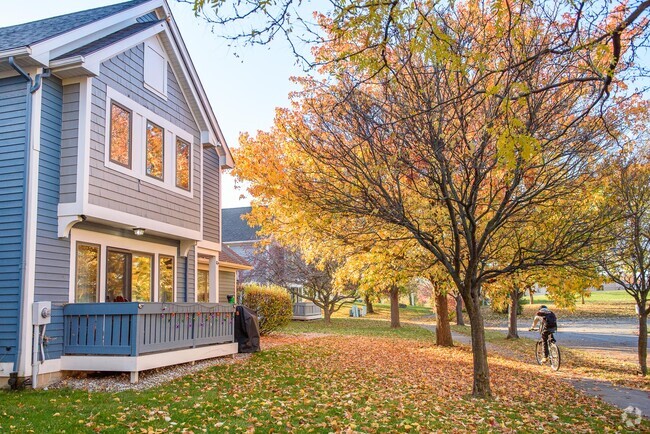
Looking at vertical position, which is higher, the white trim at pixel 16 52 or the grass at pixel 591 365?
the white trim at pixel 16 52

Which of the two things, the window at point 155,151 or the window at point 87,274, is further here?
the window at point 155,151

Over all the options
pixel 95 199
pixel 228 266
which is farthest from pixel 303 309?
pixel 95 199

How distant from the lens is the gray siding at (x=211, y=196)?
1607cm

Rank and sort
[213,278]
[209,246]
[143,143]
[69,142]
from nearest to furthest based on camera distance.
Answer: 1. [69,142]
2. [143,143]
3. [209,246]
4. [213,278]

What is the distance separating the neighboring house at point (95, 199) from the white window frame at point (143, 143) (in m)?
0.03

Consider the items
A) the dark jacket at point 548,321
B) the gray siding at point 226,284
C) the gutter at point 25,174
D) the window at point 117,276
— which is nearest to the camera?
the gutter at point 25,174

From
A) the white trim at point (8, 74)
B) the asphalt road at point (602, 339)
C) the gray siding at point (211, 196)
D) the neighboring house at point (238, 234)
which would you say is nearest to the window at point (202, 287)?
the gray siding at point (211, 196)

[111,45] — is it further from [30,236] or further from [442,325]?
[442,325]

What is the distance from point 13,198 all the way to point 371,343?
14116 millimetres

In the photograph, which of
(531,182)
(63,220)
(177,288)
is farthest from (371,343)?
(63,220)

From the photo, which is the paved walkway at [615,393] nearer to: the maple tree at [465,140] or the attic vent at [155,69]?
the maple tree at [465,140]

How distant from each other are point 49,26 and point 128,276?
19.0 feet

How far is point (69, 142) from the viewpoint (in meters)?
10.1

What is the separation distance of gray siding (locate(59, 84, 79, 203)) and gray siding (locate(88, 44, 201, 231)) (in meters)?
0.29
